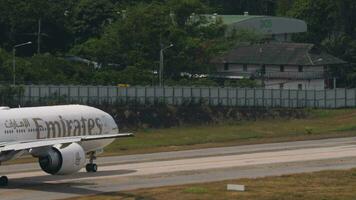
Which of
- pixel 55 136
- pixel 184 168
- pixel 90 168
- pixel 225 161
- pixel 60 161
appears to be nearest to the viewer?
pixel 60 161

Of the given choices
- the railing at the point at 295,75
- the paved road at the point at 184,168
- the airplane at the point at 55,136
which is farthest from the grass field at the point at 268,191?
the railing at the point at 295,75

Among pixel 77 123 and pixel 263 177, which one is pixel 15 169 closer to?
pixel 77 123

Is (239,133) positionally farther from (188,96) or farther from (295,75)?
(295,75)

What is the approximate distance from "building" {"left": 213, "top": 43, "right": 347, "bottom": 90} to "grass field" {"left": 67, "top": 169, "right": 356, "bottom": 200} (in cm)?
9065

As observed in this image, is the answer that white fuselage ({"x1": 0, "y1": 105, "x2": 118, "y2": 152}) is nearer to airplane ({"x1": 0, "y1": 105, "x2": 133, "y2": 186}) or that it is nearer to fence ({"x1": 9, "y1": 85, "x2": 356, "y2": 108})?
airplane ({"x1": 0, "y1": 105, "x2": 133, "y2": 186})

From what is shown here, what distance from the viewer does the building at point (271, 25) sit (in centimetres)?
18575

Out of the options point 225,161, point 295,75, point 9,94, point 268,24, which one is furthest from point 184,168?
point 268,24

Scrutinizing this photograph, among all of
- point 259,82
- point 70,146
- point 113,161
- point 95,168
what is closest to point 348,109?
point 259,82

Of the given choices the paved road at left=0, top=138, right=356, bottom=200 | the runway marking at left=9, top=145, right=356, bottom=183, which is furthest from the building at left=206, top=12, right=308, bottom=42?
the runway marking at left=9, top=145, right=356, bottom=183

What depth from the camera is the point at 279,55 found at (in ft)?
545

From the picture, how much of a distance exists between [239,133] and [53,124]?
36892 mm

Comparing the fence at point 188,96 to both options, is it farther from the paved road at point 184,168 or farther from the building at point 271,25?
the building at point 271,25

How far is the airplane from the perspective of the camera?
6469 centimetres

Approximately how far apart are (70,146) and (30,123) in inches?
145
